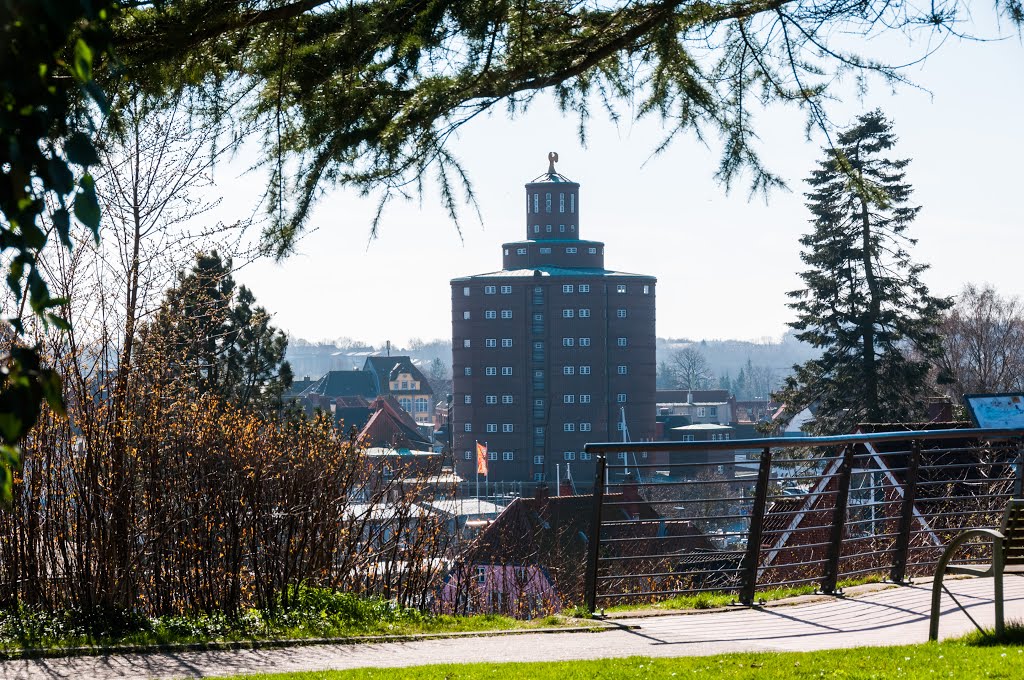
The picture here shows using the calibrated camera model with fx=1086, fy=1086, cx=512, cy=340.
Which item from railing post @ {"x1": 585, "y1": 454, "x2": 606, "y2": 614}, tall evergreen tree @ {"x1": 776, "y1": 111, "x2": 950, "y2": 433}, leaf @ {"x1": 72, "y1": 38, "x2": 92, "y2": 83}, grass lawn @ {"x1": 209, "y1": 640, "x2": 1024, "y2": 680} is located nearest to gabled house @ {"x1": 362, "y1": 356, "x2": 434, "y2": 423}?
tall evergreen tree @ {"x1": 776, "y1": 111, "x2": 950, "y2": 433}

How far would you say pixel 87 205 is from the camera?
2.43 metres

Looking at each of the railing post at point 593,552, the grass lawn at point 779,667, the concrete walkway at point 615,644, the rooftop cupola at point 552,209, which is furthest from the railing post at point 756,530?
the rooftop cupola at point 552,209

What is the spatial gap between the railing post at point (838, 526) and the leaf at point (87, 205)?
7264mm

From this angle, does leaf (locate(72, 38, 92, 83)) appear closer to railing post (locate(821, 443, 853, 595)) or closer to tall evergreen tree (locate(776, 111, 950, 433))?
railing post (locate(821, 443, 853, 595))

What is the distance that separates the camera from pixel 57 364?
886cm

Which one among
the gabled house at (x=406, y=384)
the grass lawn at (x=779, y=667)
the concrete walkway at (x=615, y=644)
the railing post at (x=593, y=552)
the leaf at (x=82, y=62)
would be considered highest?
the gabled house at (x=406, y=384)

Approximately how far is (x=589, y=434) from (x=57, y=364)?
78987 millimetres

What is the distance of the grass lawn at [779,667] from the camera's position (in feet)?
18.5

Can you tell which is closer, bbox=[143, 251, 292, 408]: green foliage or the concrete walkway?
the concrete walkway

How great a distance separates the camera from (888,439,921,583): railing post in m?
9.04

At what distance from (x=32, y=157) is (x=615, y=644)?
5513 millimetres

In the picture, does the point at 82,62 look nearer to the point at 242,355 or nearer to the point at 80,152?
the point at 80,152

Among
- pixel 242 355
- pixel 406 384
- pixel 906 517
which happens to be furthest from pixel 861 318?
pixel 406 384

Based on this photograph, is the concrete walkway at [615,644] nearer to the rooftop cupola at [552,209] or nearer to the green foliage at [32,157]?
the green foliage at [32,157]
